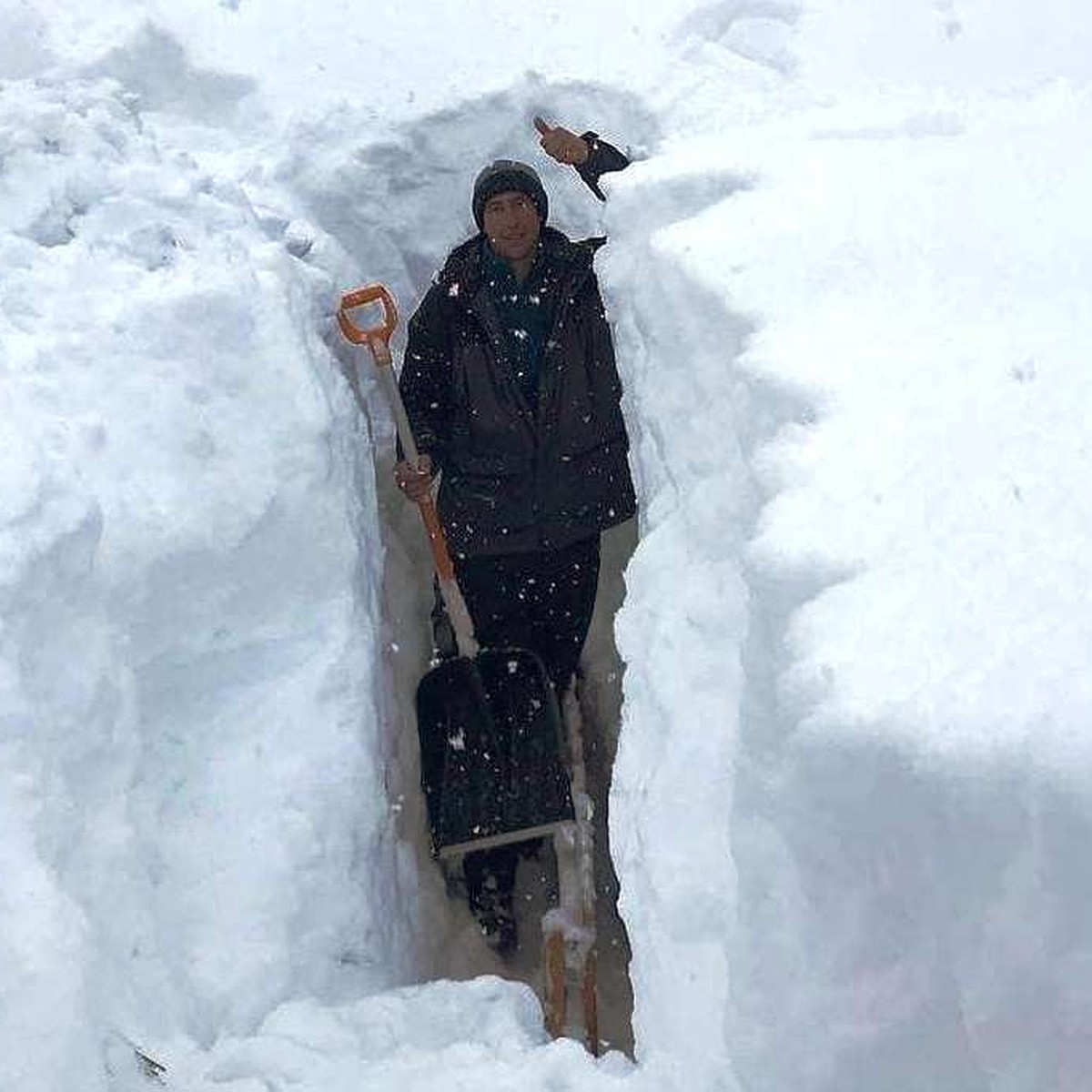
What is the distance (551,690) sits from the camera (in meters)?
3.62

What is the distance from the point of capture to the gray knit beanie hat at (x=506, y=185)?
127 inches

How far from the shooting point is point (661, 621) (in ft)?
6.59

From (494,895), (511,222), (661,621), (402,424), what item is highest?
(511,222)

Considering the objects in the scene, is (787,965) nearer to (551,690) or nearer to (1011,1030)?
(1011,1030)

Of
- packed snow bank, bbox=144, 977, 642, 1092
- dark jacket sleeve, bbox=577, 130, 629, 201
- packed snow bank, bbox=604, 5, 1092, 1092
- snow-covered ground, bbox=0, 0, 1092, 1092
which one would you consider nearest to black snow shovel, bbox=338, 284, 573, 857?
snow-covered ground, bbox=0, 0, 1092, 1092

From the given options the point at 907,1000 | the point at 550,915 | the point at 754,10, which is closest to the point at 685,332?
the point at 907,1000

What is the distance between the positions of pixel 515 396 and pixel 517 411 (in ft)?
0.16

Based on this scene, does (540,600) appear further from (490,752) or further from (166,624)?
(166,624)

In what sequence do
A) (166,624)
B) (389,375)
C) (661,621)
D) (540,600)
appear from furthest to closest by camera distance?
(540,600) < (389,375) < (166,624) < (661,621)

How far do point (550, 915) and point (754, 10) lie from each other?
140 inches

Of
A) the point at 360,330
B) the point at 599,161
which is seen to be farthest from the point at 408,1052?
the point at 599,161

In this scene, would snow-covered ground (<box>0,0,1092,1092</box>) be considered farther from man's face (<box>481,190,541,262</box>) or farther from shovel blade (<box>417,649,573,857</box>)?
man's face (<box>481,190,541,262</box>)

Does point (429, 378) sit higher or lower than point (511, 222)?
lower

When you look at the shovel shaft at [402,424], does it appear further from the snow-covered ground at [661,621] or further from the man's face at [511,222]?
the man's face at [511,222]
